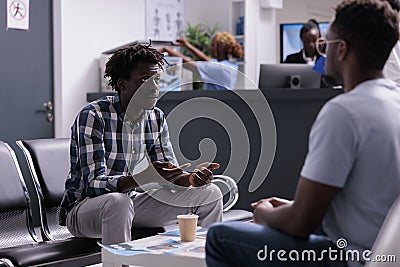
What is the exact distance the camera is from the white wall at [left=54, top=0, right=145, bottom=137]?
209 inches

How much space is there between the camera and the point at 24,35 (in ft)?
16.6

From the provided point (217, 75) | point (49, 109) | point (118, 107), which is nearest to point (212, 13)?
point (217, 75)

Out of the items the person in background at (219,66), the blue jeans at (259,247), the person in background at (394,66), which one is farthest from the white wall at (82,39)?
the blue jeans at (259,247)

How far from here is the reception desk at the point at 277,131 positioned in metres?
4.27

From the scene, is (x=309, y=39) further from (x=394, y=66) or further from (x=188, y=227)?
(x=188, y=227)

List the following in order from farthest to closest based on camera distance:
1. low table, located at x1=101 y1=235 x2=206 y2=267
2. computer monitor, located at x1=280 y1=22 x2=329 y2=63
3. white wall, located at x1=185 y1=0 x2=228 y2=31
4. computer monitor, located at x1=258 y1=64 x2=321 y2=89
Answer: computer monitor, located at x1=280 y1=22 x2=329 y2=63, white wall, located at x1=185 y1=0 x2=228 y2=31, computer monitor, located at x1=258 y1=64 x2=321 y2=89, low table, located at x1=101 y1=235 x2=206 y2=267

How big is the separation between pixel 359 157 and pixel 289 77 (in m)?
3.00

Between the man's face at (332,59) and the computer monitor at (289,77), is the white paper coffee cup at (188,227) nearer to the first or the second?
the man's face at (332,59)

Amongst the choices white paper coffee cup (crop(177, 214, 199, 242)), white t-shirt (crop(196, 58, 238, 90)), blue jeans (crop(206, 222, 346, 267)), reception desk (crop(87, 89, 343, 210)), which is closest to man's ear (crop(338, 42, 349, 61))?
blue jeans (crop(206, 222, 346, 267))

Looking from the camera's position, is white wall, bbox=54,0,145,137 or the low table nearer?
the low table

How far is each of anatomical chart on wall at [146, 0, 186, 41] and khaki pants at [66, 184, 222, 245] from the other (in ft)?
11.1

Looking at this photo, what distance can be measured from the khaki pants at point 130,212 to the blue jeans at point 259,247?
95 centimetres

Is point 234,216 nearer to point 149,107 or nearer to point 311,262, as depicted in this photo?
point 149,107

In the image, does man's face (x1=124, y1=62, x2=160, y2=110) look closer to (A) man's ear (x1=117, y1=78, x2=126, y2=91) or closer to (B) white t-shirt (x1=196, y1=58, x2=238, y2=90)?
(A) man's ear (x1=117, y1=78, x2=126, y2=91)
